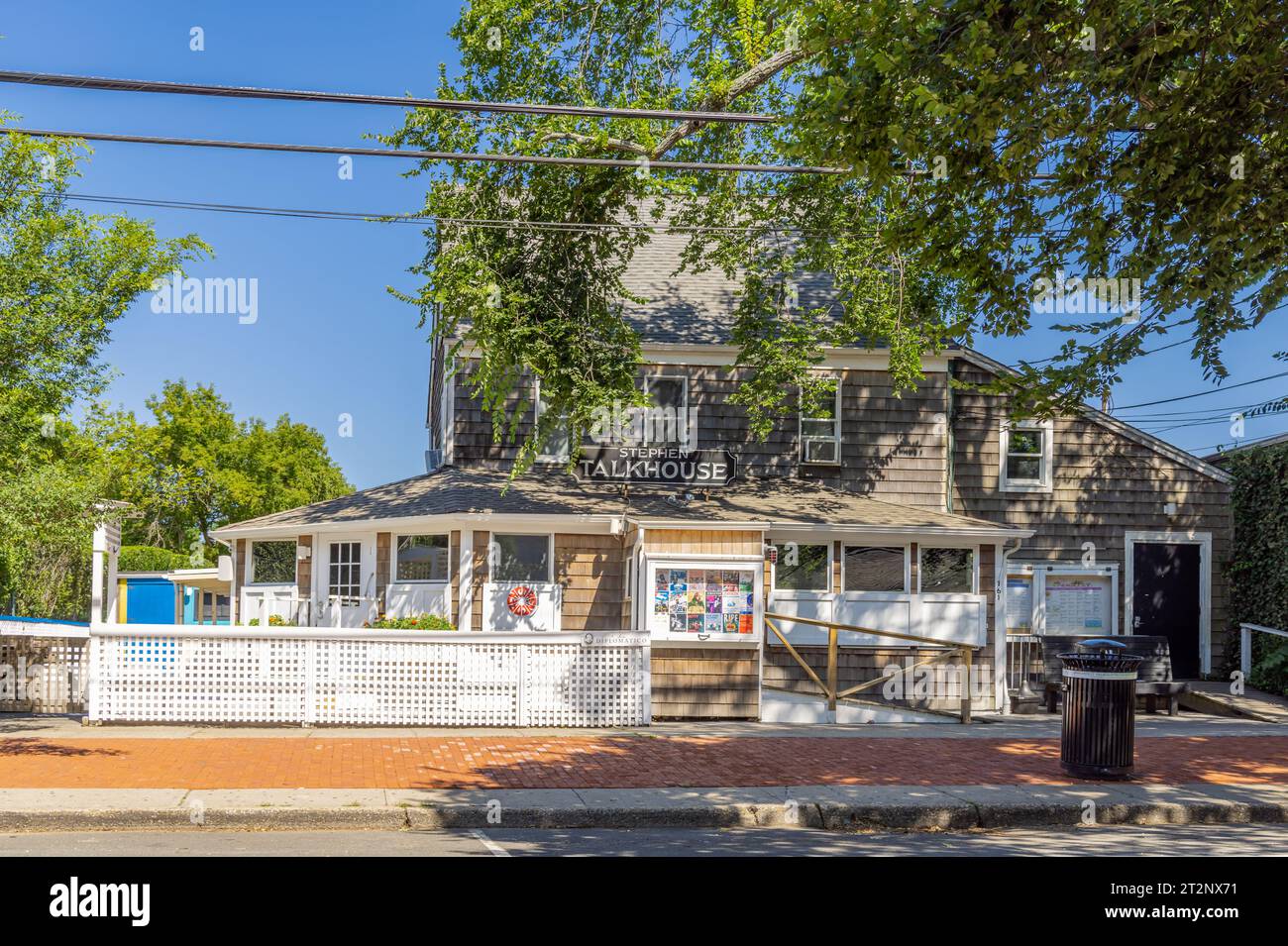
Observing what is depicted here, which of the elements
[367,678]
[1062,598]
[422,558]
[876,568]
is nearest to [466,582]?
[422,558]

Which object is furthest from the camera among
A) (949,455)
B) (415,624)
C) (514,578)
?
(949,455)

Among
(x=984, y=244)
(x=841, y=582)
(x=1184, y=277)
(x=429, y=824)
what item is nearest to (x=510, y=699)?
(x=429, y=824)

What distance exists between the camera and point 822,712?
16.4 metres

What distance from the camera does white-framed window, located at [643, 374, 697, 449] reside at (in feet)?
68.3

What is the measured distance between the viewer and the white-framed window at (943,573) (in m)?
19.1

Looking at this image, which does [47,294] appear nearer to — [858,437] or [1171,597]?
[858,437]

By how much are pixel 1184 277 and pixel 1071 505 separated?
11337 millimetres

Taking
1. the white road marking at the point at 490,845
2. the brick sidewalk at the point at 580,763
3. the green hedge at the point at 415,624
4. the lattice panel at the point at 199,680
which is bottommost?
the brick sidewalk at the point at 580,763

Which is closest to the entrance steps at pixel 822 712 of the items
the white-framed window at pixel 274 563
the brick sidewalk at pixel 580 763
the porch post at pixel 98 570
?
the brick sidewalk at pixel 580 763

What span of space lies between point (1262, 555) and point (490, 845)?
16.9m

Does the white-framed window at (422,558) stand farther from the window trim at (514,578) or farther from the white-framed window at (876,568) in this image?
the white-framed window at (876,568)

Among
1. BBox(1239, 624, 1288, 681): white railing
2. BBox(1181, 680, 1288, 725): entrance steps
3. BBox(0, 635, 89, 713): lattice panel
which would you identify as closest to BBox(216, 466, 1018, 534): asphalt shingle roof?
BBox(1181, 680, 1288, 725): entrance steps

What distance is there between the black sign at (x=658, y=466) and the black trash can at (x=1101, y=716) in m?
9.33

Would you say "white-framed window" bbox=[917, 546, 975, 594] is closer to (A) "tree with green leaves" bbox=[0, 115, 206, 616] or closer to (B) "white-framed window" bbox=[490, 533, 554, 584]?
(B) "white-framed window" bbox=[490, 533, 554, 584]
